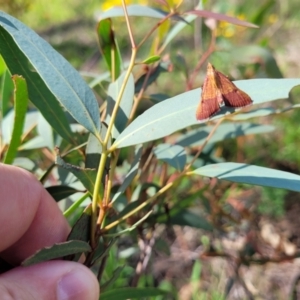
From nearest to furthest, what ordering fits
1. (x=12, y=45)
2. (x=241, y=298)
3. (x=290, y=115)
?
(x=12, y=45) → (x=241, y=298) → (x=290, y=115)

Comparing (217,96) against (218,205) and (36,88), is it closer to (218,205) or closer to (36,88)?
(36,88)

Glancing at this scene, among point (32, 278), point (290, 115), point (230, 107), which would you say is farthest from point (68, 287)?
point (290, 115)

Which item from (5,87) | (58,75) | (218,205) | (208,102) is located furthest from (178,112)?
(218,205)

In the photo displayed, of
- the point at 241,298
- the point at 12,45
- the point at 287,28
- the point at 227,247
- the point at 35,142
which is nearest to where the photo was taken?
the point at 12,45

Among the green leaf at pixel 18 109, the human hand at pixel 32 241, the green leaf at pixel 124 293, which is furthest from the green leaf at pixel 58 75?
the green leaf at pixel 124 293

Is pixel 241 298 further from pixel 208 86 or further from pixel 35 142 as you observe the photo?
pixel 208 86

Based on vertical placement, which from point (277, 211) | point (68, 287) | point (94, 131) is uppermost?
point (94, 131)

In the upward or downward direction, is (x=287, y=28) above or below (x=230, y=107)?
below
